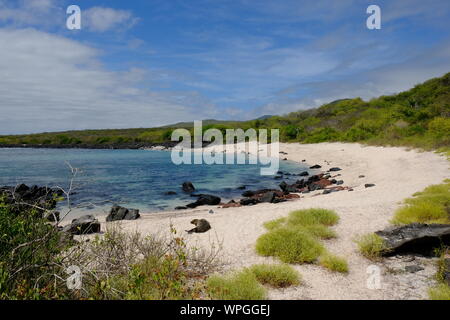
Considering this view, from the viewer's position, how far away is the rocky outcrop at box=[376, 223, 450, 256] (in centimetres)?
727

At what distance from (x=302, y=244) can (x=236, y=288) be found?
279 centimetres

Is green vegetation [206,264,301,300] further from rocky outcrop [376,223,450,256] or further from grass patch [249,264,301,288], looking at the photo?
rocky outcrop [376,223,450,256]

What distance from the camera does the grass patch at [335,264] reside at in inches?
262

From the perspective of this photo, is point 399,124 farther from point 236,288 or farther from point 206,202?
point 236,288

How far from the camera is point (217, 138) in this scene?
3263 inches

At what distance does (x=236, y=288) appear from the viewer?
5.44m

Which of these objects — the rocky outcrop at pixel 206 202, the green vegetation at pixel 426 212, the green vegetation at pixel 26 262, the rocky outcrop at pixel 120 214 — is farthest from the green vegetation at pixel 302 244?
the rocky outcrop at pixel 206 202

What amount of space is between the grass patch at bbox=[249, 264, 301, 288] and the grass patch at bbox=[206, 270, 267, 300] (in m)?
0.20

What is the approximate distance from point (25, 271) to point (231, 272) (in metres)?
3.99

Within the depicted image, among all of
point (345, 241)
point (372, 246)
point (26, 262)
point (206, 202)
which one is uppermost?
point (26, 262)

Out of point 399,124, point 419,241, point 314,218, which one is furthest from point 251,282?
point 399,124

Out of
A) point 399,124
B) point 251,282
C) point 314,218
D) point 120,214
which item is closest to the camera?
point 251,282

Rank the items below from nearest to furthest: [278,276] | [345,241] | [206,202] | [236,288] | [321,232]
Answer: [236,288] < [278,276] < [345,241] < [321,232] < [206,202]
